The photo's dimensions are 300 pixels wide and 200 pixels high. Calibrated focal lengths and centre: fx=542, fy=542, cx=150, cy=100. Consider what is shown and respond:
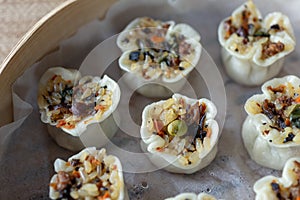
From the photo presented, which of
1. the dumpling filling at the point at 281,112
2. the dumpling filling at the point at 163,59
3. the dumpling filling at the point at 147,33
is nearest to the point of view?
the dumpling filling at the point at 281,112

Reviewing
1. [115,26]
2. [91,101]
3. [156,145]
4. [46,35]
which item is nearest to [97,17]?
[115,26]

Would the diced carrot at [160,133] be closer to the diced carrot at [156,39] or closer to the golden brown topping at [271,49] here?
the diced carrot at [156,39]

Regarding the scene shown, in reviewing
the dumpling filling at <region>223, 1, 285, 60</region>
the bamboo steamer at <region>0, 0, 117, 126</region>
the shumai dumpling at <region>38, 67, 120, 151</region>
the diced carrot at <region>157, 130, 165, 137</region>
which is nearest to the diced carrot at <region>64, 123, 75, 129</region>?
the shumai dumpling at <region>38, 67, 120, 151</region>

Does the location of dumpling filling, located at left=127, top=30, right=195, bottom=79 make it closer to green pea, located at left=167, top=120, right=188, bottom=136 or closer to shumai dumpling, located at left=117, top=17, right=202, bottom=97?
shumai dumpling, located at left=117, top=17, right=202, bottom=97

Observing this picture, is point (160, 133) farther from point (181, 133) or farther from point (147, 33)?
point (147, 33)

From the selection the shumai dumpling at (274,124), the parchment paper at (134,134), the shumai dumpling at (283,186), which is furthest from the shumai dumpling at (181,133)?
the shumai dumpling at (283,186)

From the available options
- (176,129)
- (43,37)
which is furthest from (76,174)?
(43,37)
